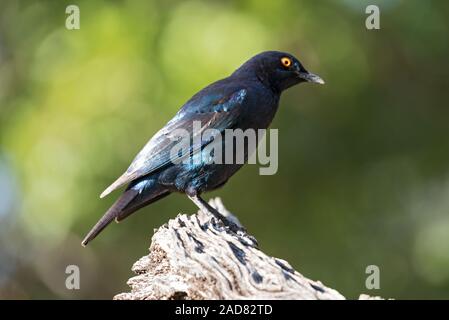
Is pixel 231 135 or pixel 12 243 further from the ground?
pixel 231 135

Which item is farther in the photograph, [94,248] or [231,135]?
[94,248]

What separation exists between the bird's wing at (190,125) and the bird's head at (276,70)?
50 centimetres

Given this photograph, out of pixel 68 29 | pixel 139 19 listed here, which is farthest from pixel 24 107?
pixel 139 19

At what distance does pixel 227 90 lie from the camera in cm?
733

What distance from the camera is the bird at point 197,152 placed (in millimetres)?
6930

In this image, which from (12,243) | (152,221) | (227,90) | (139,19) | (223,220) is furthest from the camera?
(12,243)

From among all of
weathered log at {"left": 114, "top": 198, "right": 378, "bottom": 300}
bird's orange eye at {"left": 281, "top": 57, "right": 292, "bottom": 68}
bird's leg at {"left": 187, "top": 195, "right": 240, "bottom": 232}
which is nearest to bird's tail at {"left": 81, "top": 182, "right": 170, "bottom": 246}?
bird's leg at {"left": 187, "top": 195, "right": 240, "bottom": 232}

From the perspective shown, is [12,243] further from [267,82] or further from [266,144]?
[267,82]

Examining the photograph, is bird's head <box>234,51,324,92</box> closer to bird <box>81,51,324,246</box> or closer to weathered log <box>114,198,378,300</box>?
bird <box>81,51,324,246</box>

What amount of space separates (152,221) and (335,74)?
2668 mm

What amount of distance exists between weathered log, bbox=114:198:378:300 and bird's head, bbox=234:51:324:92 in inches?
90.4

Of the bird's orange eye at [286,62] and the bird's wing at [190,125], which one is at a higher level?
the bird's orange eye at [286,62]

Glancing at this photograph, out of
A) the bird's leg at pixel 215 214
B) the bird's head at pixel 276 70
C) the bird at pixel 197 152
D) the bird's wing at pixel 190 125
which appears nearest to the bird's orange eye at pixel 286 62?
the bird's head at pixel 276 70

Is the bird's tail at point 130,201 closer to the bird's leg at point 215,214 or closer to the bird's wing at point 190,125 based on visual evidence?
the bird's wing at point 190,125
